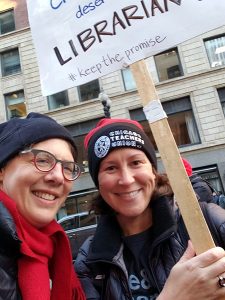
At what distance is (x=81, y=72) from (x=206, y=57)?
1605cm

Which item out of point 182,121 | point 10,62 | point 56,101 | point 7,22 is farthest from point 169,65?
point 7,22

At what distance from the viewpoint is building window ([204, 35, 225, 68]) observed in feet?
A: 53.9

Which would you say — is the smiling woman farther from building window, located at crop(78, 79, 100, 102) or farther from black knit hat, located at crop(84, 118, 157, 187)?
building window, located at crop(78, 79, 100, 102)

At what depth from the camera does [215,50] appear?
1661 centimetres

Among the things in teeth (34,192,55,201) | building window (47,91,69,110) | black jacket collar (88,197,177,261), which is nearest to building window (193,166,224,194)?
building window (47,91,69,110)

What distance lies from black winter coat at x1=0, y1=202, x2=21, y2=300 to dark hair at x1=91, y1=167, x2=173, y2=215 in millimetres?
763

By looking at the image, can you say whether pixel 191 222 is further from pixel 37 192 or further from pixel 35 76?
pixel 35 76

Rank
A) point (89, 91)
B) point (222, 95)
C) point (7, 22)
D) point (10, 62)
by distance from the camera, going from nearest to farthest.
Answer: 1. point (222, 95)
2. point (89, 91)
3. point (10, 62)
4. point (7, 22)

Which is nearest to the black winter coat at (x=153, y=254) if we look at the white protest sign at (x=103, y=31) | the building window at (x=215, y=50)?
the white protest sign at (x=103, y=31)

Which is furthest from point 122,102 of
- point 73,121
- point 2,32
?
point 2,32

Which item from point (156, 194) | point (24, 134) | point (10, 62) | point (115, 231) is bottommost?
point (115, 231)

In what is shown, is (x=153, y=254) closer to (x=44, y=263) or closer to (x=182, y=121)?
(x=44, y=263)

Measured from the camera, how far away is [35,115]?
200 cm

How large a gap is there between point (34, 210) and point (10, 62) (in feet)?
63.4
